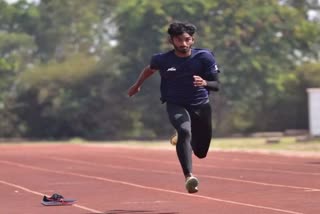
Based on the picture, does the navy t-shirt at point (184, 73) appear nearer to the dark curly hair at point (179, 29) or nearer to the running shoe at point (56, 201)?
the dark curly hair at point (179, 29)

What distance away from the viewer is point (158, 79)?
2512 inches

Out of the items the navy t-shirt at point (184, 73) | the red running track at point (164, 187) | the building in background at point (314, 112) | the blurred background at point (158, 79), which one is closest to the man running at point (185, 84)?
the navy t-shirt at point (184, 73)

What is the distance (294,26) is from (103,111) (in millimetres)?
14436

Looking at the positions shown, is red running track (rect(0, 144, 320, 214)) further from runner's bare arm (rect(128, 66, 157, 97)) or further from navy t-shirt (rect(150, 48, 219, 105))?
runner's bare arm (rect(128, 66, 157, 97))

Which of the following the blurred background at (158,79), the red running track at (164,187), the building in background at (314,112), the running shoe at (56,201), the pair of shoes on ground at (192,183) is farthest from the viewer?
the blurred background at (158,79)

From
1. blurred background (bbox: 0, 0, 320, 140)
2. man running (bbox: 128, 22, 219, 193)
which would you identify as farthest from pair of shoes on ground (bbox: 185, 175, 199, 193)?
blurred background (bbox: 0, 0, 320, 140)

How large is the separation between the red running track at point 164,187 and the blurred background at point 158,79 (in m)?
36.8

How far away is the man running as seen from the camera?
1162cm

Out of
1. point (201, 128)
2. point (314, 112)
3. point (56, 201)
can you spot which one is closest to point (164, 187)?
point (56, 201)

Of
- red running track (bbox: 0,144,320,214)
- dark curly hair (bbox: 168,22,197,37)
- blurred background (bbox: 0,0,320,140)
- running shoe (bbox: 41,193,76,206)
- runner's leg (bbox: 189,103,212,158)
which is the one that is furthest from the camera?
blurred background (bbox: 0,0,320,140)

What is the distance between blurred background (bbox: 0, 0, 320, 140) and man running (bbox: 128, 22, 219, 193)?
162 feet

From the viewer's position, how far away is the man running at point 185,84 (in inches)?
457

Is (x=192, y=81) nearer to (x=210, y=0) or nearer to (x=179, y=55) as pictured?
(x=179, y=55)

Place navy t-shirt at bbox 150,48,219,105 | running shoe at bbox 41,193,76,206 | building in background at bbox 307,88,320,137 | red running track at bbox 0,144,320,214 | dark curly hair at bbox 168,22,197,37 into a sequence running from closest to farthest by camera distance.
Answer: dark curly hair at bbox 168,22,197,37 < navy t-shirt at bbox 150,48,219,105 < red running track at bbox 0,144,320,214 < running shoe at bbox 41,193,76,206 < building in background at bbox 307,88,320,137
